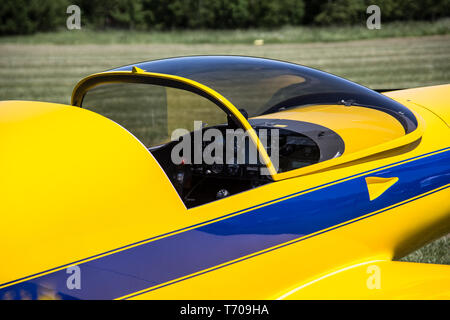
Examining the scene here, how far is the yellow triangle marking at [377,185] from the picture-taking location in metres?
2.56

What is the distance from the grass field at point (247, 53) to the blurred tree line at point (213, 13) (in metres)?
1.15

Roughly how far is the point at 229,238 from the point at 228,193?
0.35m

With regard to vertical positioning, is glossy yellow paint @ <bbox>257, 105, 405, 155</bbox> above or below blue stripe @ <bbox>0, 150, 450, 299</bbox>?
above

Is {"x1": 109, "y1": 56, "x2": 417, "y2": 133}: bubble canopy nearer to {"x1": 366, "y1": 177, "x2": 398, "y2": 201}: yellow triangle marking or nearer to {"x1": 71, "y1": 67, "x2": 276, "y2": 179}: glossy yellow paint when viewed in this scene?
{"x1": 71, "y1": 67, "x2": 276, "y2": 179}: glossy yellow paint

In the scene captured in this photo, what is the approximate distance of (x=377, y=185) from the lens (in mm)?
2596

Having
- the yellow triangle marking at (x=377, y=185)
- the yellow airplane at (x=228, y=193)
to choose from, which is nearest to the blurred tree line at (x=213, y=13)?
the yellow airplane at (x=228, y=193)

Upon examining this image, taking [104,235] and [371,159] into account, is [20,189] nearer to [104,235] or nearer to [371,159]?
[104,235]

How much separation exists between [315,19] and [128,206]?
33.4 m

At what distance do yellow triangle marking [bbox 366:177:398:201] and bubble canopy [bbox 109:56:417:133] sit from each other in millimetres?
409

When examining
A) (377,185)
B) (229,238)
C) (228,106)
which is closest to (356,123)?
(377,185)

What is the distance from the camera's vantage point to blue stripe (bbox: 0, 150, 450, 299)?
1.95m

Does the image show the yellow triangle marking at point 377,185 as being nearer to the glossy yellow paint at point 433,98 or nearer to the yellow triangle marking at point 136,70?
the glossy yellow paint at point 433,98

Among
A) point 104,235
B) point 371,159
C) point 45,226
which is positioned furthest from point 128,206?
point 371,159

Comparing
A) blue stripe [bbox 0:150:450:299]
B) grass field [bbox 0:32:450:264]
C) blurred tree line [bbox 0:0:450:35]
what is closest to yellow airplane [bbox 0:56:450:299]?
blue stripe [bbox 0:150:450:299]
